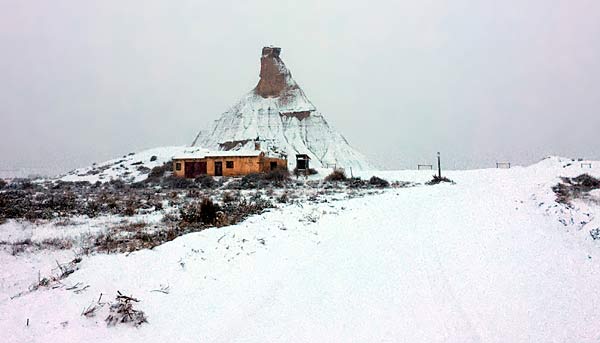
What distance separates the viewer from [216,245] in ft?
22.4

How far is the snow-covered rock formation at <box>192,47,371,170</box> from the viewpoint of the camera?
7388cm

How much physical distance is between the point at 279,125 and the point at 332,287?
7475 centimetres

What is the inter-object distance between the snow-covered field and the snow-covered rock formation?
6049cm

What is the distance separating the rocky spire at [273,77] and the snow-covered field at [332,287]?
79710mm

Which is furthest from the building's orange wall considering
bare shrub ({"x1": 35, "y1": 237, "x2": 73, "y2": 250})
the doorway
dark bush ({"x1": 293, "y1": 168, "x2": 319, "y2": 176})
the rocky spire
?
the rocky spire

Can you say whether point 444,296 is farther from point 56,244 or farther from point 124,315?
point 56,244

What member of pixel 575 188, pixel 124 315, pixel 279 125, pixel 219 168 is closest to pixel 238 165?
pixel 219 168

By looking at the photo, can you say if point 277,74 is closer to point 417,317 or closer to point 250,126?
point 250,126

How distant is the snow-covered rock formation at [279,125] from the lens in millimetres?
73875

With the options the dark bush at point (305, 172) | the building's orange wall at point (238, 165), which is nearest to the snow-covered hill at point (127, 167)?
the building's orange wall at point (238, 165)

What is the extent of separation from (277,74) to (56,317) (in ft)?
283

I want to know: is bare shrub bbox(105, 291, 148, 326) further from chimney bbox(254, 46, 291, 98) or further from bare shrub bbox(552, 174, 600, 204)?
chimney bbox(254, 46, 291, 98)

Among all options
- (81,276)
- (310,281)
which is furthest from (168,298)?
(310,281)

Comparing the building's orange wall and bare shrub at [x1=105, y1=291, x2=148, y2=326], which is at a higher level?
the building's orange wall
